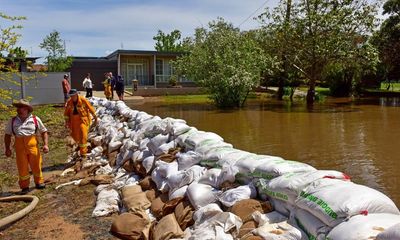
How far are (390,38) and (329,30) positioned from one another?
25.5ft

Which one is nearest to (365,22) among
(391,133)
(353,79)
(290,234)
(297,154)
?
(353,79)

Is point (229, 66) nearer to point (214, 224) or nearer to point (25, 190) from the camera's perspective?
point (25, 190)

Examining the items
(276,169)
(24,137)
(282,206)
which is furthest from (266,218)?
(24,137)

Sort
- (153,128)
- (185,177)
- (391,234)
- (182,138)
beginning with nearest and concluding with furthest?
(391,234), (185,177), (182,138), (153,128)

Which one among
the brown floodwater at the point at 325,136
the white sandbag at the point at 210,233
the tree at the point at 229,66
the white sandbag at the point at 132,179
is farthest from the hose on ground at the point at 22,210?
the tree at the point at 229,66

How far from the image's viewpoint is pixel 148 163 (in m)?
6.61

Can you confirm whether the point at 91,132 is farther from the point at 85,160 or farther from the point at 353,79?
the point at 353,79

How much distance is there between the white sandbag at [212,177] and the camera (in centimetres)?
479

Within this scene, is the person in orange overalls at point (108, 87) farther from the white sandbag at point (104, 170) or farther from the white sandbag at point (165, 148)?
the white sandbag at point (165, 148)

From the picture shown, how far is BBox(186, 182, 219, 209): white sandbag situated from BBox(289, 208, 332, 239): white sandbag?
1.11m

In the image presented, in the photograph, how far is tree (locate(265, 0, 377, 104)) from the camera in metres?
21.3

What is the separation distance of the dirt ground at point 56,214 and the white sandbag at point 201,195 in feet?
3.23

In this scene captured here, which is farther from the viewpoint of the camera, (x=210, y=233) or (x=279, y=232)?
(x=210, y=233)

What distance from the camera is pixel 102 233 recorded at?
15.7 ft
